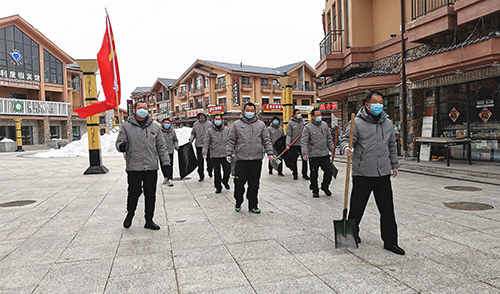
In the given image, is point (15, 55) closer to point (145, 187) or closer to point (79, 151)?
point (79, 151)

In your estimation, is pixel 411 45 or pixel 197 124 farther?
pixel 411 45

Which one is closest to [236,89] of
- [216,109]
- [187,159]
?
[216,109]

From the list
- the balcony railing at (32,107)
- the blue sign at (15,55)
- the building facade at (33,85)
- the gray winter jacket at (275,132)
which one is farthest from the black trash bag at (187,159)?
the blue sign at (15,55)

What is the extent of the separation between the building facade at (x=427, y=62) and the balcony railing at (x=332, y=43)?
0.05 meters

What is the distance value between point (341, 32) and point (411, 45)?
449 cm

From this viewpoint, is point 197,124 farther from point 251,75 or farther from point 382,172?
point 251,75

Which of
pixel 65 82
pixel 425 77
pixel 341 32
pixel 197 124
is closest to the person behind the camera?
pixel 197 124

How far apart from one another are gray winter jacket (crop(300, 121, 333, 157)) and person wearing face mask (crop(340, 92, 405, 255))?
121 inches

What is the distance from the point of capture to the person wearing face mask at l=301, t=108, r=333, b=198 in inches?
279

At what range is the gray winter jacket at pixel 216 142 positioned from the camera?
7.99 meters

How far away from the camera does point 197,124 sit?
9602 millimetres

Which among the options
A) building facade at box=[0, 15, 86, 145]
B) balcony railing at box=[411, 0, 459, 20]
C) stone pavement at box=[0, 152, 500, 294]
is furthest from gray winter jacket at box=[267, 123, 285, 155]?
building facade at box=[0, 15, 86, 145]

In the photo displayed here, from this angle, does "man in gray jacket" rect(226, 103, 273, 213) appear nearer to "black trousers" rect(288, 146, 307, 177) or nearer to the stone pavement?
the stone pavement

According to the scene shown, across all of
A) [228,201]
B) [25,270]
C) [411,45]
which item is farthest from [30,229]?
[411,45]
